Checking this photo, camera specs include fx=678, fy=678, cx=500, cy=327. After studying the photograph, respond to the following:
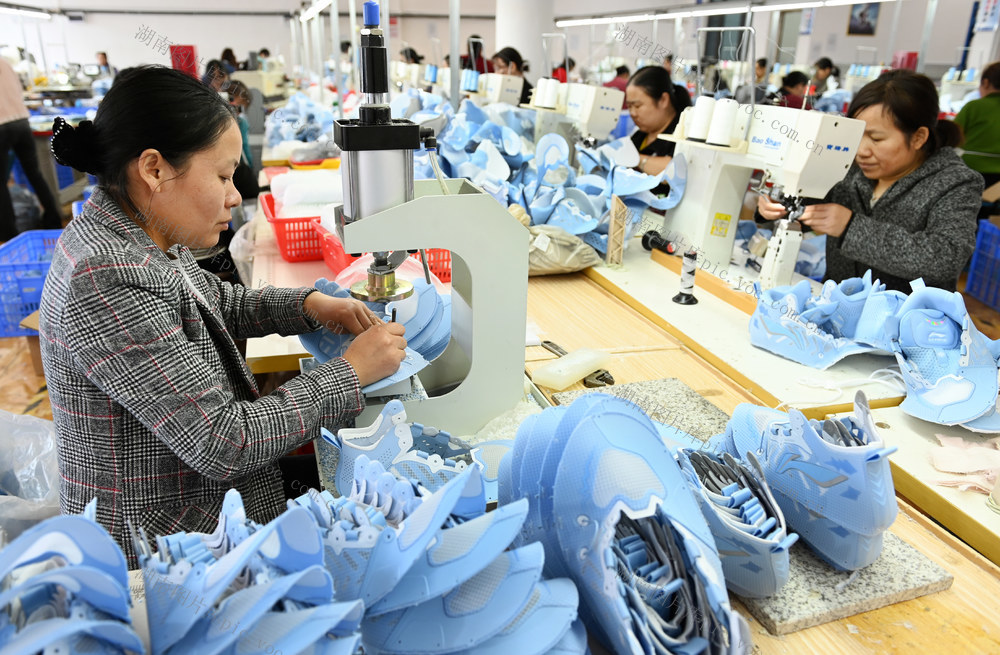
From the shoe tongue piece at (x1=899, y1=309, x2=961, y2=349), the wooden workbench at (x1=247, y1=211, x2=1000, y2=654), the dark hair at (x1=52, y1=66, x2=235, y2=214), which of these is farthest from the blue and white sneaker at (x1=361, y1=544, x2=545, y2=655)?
the shoe tongue piece at (x1=899, y1=309, x2=961, y2=349)

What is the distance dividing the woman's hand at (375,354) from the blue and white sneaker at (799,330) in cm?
99

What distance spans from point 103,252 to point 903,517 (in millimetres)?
1306

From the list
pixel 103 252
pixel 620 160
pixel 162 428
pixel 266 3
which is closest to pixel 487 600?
pixel 162 428

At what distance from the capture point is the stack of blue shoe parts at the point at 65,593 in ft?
1.68

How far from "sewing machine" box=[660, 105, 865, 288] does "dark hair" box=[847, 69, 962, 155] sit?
29 centimetres

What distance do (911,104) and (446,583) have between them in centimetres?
211

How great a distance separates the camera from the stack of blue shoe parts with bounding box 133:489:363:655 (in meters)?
0.58

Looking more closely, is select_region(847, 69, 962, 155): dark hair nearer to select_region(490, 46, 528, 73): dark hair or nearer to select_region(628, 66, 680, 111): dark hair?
select_region(628, 66, 680, 111): dark hair

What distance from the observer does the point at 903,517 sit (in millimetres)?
1133

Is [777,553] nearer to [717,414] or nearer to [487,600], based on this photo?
[487,600]

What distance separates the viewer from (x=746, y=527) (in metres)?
0.85

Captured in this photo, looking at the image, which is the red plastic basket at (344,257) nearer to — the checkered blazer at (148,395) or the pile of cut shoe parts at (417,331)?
the pile of cut shoe parts at (417,331)

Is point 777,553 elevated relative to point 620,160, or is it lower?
lower

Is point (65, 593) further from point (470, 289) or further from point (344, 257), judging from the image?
point (344, 257)
